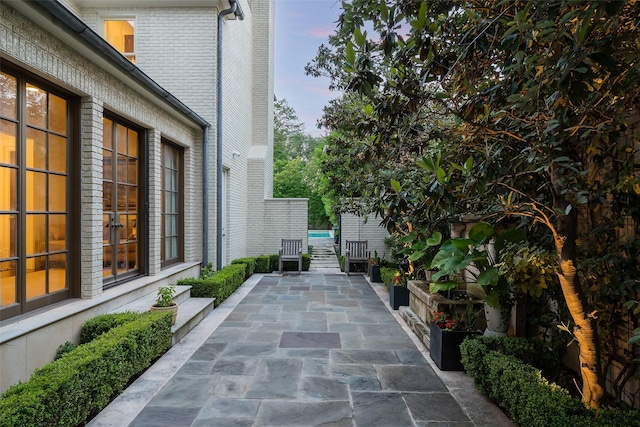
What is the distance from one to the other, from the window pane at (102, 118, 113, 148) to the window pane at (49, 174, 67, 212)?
3.24ft

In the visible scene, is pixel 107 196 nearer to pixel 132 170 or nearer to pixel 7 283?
pixel 132 170

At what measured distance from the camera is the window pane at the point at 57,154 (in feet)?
11.9

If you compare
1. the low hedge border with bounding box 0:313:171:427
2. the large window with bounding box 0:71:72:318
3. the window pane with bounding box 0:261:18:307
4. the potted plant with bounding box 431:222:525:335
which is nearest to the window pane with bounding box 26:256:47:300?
the large window with bounding box 0:71:72:318

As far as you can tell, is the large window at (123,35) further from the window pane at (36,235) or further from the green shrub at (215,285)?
the window pane at (36,235)

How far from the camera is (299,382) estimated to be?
3416 mm

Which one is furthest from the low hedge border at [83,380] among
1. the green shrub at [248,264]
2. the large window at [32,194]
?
the green shrub at [248,264]

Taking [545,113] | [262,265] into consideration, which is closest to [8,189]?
[545,113]

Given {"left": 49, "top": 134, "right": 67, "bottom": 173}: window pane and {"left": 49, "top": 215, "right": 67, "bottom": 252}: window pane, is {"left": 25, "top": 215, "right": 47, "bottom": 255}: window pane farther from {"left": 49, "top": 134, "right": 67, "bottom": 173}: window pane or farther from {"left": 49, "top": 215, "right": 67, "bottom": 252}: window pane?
{"left": 49, "top": 134, "right": 67, "bottom": 173}: window pane

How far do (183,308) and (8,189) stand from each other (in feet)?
9.47

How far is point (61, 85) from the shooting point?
3564 millimetres

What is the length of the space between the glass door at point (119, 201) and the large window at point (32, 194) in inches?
31.9

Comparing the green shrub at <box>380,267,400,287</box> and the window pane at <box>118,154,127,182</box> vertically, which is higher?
the window pane at <box>118,154,127,182</box>

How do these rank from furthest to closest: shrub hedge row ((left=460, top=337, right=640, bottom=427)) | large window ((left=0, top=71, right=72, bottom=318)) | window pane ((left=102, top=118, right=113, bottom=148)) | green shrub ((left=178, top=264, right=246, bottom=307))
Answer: green shrub ((left=178, top=264, right=246, bottom=307)), window pane ((left=102, top=118, right=113, bottom=148)), large window ((left=0, top=71, right=72, bottom=318)), shrub hedge row ((left=460, top=337, right=640, bottom=427))

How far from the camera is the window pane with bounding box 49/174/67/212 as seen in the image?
11.9ft
